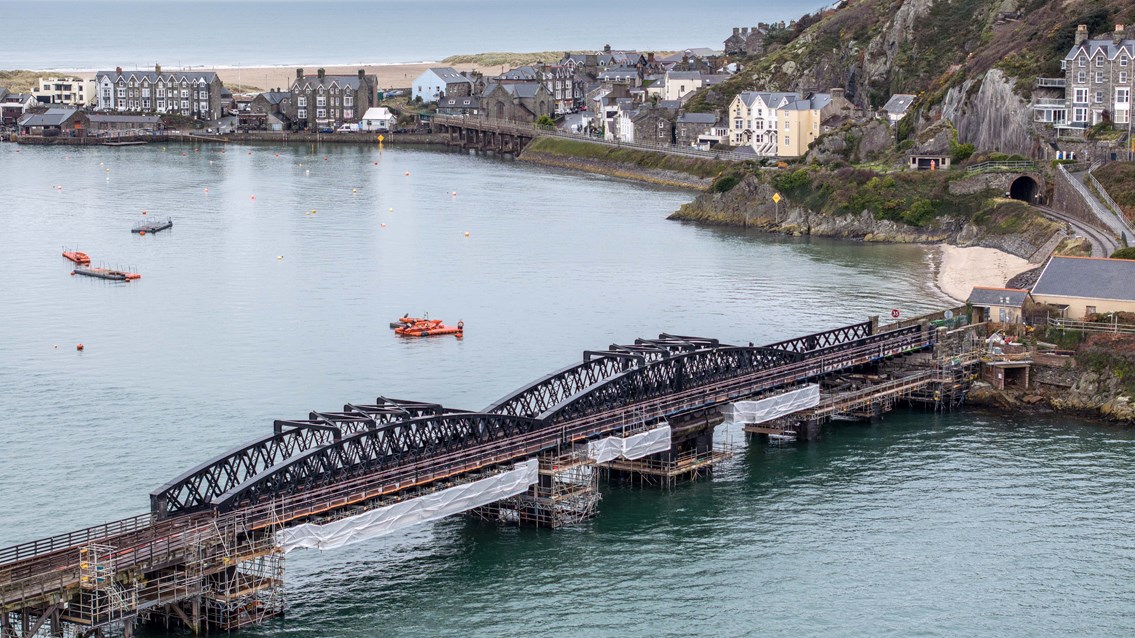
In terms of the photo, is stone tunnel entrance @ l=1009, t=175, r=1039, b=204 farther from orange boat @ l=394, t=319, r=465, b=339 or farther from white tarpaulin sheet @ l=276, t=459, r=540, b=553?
white tarpaulin sheet @ l=276, t=459, r=540, b=553

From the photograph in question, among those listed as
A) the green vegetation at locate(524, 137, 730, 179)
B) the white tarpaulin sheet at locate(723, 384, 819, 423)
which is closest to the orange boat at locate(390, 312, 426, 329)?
Answer: the white tarpaulin sheet at locate(723, 384, 819, 423)

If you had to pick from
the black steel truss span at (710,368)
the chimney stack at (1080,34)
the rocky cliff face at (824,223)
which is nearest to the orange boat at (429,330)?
the black steel truss span at (710,368)

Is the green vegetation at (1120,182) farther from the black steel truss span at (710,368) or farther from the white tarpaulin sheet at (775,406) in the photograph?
the white tarpaulin sheet at (775,406)

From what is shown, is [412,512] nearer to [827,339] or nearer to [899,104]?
[827,339]

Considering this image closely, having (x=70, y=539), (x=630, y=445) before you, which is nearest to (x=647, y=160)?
(x=630, y=445)

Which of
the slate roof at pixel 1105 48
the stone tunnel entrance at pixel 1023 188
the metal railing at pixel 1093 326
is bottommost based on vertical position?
the metal railing at pixel 1093 326
